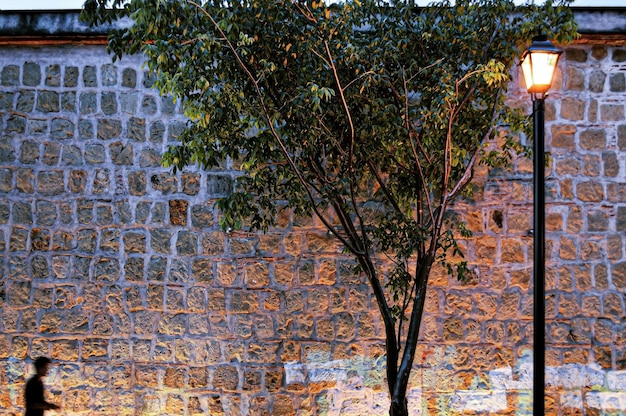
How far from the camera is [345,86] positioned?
4.39 meters

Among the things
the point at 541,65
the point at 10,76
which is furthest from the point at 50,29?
the point at 541,65

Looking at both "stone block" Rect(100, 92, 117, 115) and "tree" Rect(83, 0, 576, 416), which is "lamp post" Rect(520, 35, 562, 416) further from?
"stone block" Rect(100, 92, 117, 115)

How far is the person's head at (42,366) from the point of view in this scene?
5820 mm

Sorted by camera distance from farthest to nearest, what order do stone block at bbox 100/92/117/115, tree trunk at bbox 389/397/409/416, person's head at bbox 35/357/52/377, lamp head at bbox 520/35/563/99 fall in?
1. stone block at bbox 100/92/117/115
2. person's head at bbox 35/357/52/377
3. tree trunk at bbox 389/397/409/416
4. lamp head at bbox 520/35/563/99

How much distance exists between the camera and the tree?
13.9 ft

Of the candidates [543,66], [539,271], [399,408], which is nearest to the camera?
[543,66]

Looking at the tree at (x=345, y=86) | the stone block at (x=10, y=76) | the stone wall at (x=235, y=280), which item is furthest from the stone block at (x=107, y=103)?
the tree at (x=345, y=86)

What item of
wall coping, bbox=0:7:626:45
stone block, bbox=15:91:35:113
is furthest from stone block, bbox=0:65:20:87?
wall coping, bbox=0:7:626:45

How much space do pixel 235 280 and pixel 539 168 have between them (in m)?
3.02

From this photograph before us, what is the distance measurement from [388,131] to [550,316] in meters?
2.66

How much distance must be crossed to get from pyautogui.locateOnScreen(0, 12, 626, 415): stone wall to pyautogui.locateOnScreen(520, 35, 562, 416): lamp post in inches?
57.1

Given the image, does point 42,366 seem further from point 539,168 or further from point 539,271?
point 539,168

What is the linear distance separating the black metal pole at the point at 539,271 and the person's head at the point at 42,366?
14.8ft

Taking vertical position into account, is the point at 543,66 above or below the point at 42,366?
above
